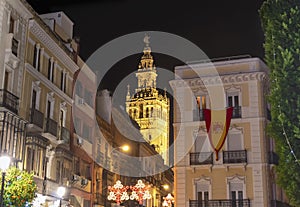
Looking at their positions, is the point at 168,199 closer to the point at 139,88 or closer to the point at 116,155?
the point at 116,155

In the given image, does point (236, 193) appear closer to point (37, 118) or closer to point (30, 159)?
point (30, 159)

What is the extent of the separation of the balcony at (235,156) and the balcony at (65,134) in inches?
368

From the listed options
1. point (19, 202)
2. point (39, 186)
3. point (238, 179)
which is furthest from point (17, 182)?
point (238, 179)

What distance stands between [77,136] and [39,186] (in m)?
6.63

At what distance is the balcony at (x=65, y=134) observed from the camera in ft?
94.8

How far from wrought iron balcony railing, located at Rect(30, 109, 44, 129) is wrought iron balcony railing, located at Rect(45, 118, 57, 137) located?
0.48 meters

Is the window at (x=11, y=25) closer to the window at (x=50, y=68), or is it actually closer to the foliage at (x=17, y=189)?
the window at (x=50, y=68)

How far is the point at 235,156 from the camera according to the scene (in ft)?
101

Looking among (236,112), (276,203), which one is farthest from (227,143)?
(276,203)

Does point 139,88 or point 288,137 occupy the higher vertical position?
point 139,88

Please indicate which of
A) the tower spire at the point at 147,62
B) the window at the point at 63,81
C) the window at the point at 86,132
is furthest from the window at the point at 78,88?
the tower spire at the point at 147,62

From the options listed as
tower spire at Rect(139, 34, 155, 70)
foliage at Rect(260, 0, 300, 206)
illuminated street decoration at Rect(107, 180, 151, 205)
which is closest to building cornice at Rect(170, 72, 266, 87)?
illuminated street decoration at Rect(107, 180, 151, 205)

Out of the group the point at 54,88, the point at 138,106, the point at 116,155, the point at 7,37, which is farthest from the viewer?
the point at 138,106

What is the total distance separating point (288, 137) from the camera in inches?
587
